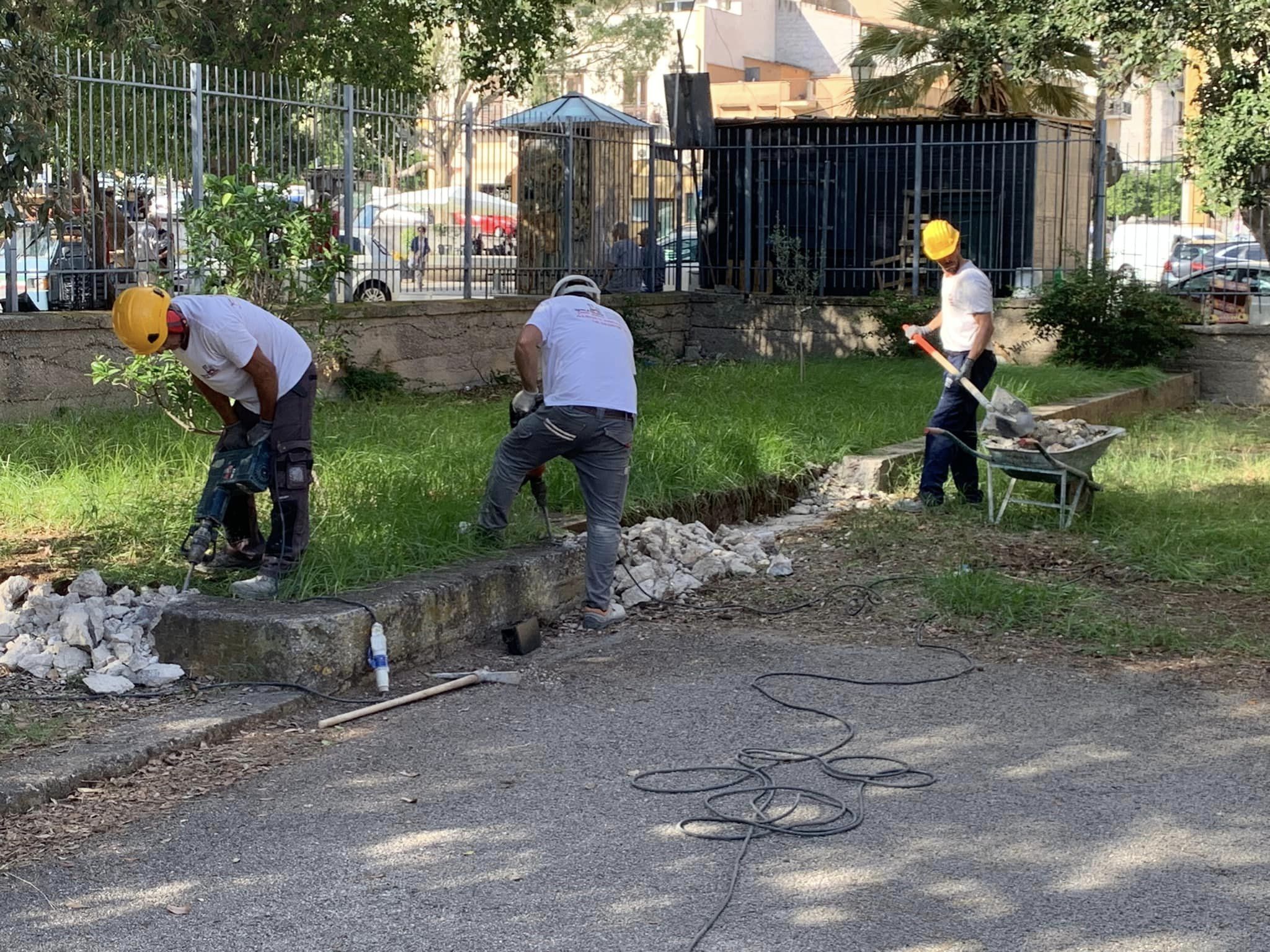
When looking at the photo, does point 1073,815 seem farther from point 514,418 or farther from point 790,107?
point 790,107

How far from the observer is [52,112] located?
6254mm

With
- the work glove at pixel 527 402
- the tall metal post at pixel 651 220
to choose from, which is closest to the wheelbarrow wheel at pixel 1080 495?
the work glove at pixel 527 402

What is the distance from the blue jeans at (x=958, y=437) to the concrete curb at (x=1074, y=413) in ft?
2.34

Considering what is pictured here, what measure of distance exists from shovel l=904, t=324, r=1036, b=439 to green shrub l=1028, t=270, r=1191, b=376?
751 centimetres

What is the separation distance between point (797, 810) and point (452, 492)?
3969mm

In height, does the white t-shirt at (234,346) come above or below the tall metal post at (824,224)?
below

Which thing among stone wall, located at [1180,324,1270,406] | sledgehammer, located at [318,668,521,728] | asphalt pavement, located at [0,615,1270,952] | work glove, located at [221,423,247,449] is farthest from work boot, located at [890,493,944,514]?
stone wall, located at [1180,324,1270,406]

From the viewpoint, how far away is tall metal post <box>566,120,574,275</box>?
17109 mm

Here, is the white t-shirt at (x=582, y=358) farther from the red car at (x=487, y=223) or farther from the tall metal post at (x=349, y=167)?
the red car at (x=487, y=223)

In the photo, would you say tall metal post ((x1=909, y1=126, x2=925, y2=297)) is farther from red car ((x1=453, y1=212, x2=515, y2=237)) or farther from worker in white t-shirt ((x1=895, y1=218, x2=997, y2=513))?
worker in white t-shirt ((x1=895, y1=218, x2=997, y2=513))

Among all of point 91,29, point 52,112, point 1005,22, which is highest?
point 1005,22

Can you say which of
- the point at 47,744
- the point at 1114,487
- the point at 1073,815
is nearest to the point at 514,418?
the point at 47,744

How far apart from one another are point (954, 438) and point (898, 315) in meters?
8.12

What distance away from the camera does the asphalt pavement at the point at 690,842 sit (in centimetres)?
392
